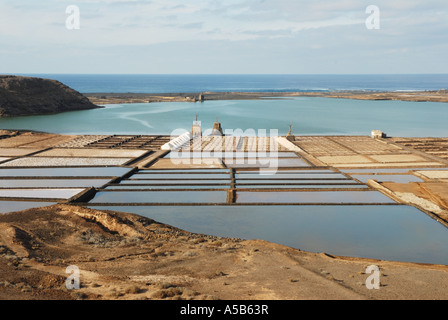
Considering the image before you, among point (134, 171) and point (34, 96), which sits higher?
point (34, 96)

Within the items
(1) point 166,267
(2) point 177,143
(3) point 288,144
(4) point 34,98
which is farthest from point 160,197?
(4) point 34,98

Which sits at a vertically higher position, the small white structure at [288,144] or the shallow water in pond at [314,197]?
the small white structure at [288,144]

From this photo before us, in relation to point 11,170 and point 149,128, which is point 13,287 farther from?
point 149,128

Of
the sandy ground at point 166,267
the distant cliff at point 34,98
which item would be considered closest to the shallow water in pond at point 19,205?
the sandy ground at point 166,267

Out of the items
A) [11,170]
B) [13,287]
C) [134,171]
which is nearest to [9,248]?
[13,287]

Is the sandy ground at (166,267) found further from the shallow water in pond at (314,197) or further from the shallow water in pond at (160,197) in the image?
the shallow water in pond at (314,197)

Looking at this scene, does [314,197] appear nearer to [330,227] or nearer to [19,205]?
[330,227]
